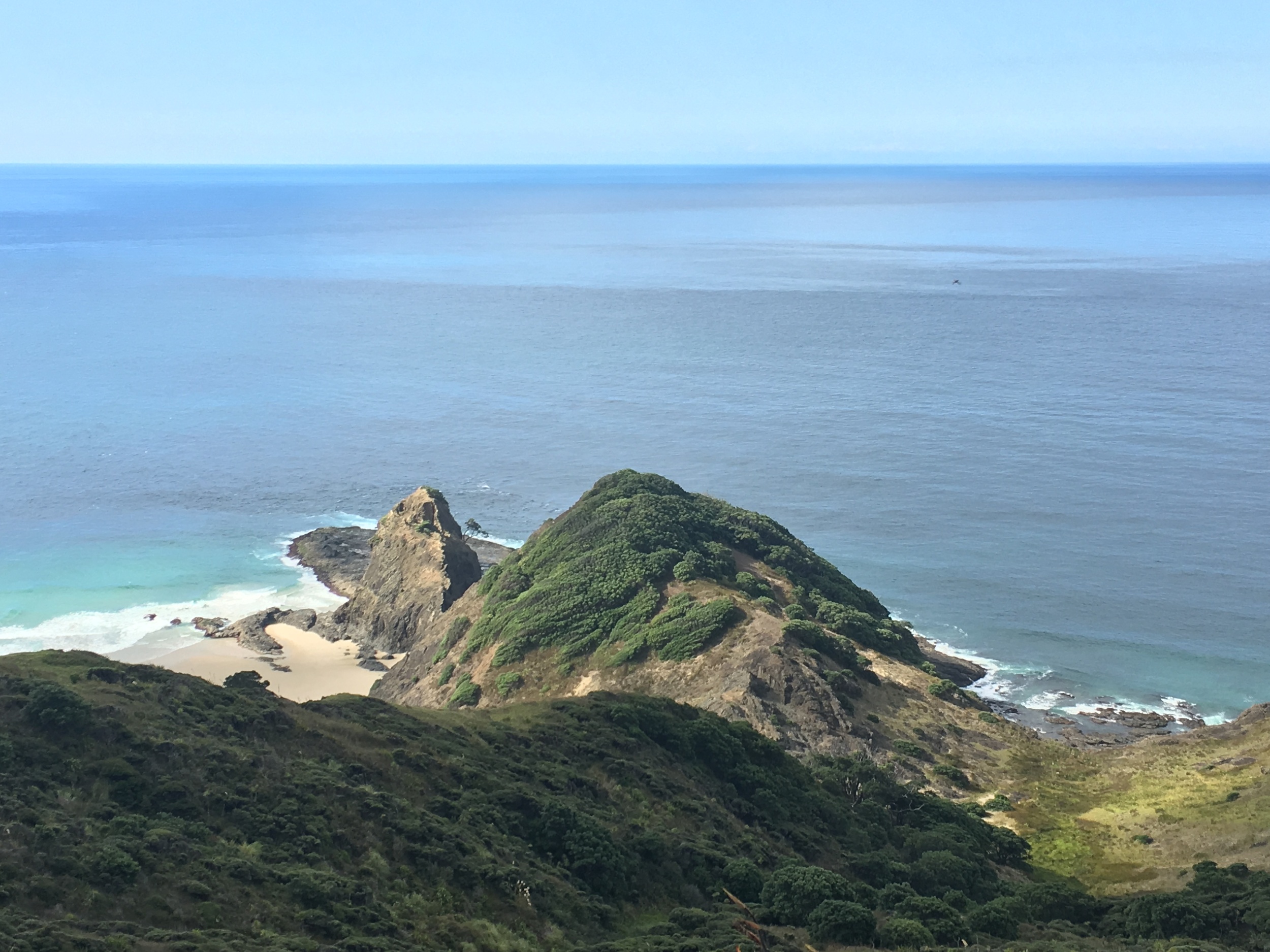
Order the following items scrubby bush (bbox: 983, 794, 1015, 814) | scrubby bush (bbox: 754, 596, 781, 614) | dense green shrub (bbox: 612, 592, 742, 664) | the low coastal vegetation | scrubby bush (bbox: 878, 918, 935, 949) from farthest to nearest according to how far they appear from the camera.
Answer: scrubby bush (bbox: 754, 596, 781, 614), dense green shrub (bbox: 612, 592, 742, 664), scrubby bush (bbox: 983, 794, 1015, 814), scrubby bush (bbox: 878, 918, 935, 949), the low coastal vegetation

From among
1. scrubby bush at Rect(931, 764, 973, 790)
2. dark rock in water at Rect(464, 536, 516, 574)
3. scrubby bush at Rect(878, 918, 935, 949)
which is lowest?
scrubby bush at Rect(931, 764, 973, 790)

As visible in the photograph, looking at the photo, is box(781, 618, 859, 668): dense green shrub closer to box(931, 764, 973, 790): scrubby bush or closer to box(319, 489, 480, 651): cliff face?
box(931, 764, 973, 790): scrubby bush

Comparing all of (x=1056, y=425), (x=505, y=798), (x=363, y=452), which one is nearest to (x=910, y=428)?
(x=1056, y=425)

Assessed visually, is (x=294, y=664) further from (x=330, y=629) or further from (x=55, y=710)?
(x=55, y=710)

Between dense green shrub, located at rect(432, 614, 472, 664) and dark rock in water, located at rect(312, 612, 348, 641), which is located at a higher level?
dense green shrub, located at rect(432, 614, 472, 664)

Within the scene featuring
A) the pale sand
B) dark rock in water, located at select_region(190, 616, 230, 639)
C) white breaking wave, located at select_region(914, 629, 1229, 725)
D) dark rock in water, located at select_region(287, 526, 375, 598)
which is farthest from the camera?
dark rock in water, located at select_region(287, 526, 375, 598)

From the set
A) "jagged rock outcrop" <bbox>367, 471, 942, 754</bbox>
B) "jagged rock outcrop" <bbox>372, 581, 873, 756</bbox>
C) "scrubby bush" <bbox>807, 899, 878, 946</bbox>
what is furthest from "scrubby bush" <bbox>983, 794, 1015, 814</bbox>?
"scrubby bush" <bbox>807, 899, 878, 946</bbox>
